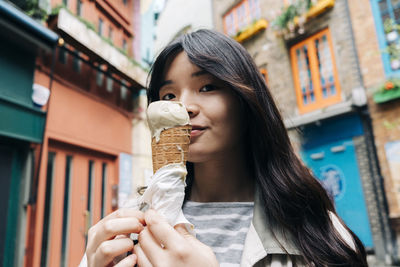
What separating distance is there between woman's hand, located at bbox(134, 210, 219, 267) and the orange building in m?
3.66

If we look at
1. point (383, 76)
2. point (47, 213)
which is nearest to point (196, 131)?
point (47, 213)

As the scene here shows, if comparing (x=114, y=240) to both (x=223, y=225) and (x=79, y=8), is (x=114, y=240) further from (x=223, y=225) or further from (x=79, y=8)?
(x=79, y=8)

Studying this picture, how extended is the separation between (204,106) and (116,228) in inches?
24.9

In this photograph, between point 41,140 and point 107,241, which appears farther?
point 41,140

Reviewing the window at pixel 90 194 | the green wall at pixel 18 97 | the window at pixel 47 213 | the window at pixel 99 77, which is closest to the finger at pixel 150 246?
the green wall at pixel 18 97

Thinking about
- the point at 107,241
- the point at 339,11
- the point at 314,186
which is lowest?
the point at 107,241

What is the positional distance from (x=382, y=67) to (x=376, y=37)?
71 cm

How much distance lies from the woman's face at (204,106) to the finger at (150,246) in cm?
44

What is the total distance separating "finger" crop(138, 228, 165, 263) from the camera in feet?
2.74

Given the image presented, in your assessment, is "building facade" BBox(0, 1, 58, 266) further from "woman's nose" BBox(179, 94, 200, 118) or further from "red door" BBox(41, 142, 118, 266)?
"woman's nose" BBox(179, 94, 200, 118)

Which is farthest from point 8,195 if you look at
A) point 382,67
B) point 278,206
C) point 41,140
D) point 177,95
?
point 382,67

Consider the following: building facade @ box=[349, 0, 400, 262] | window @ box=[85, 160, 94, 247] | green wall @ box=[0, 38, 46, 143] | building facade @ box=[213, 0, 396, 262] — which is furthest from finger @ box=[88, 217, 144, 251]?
building facade @ box=[349, 0, 400, 262]

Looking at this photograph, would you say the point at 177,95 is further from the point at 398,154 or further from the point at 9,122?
the point at 398,154

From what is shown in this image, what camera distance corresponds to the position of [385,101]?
19.5ft
